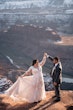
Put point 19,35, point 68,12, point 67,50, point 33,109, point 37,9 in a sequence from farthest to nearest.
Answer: point 37,9
point 68,12
point 19,35
point 67,50
point 33,109

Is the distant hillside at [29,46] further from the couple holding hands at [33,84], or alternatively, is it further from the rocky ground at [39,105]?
the couple holding hands at [33,84]

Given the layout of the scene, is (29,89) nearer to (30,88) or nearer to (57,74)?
(30,88)

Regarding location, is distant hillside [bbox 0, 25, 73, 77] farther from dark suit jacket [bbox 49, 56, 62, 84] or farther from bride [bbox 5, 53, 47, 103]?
dark suit jacket [bbox 49, 56, 62, 84]

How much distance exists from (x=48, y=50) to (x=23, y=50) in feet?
10.1

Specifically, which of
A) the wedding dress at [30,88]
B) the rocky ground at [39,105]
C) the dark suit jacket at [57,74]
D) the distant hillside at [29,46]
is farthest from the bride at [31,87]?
the distant hillside at [29,46]

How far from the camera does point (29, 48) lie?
1138 inches

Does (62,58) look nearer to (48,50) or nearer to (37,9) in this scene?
(48,50)

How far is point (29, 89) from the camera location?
6.10 metres

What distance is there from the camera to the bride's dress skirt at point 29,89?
19.9 feet

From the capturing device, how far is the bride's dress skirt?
6.07m

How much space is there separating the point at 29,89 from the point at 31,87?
0.07 metres

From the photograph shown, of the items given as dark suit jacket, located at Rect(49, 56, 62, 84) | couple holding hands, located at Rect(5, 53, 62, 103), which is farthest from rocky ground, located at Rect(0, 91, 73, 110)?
dark suit jacket, located at Rect(49, 56, 62, 84)

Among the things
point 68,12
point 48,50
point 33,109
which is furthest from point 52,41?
point 33,109

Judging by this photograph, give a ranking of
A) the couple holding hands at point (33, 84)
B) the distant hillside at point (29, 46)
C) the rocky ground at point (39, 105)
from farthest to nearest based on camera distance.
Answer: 1. the distant hillside at point (29, 46)
2. the couple holding hands at point (33, 84)
3. the rocky ground at point (39, 105)
